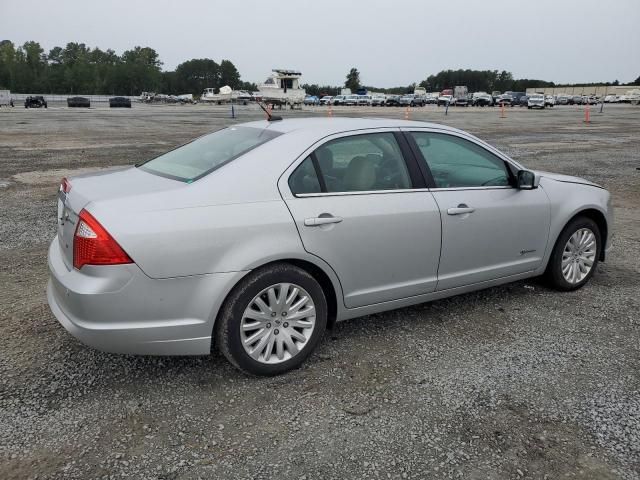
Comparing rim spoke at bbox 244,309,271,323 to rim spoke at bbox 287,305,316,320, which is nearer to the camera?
rim spoke at bbox 244,309,271,323

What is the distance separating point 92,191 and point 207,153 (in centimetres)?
83

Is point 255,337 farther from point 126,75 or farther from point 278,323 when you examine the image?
point 126,75

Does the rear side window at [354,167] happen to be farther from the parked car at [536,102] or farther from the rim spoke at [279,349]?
the parked car at [536,102]

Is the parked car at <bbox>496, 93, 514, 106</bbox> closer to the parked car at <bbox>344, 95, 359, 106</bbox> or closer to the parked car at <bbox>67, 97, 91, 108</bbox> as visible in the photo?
the parked car at <bbox>344, 95, 359, 106</bbox>

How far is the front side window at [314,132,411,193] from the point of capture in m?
3.63

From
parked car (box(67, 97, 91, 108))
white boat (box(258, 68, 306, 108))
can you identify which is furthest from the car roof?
parked car (box(67, 97, 91, 108))

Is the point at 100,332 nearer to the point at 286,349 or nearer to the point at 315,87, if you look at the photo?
the point at 286,349

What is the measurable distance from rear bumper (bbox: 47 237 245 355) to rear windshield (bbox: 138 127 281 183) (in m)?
0.70

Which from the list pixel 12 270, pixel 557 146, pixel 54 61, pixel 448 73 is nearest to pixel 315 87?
pixel 448 73

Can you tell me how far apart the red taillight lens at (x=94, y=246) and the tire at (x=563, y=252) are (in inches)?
140

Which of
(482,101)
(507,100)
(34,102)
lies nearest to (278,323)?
(34,102)

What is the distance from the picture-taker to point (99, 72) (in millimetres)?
140875

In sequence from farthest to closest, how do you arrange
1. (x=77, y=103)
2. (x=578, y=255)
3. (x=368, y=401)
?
(x=77, y=103) < (x=578, y=255) < (x=368, y=401)

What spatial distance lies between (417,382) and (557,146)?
1633 cm
